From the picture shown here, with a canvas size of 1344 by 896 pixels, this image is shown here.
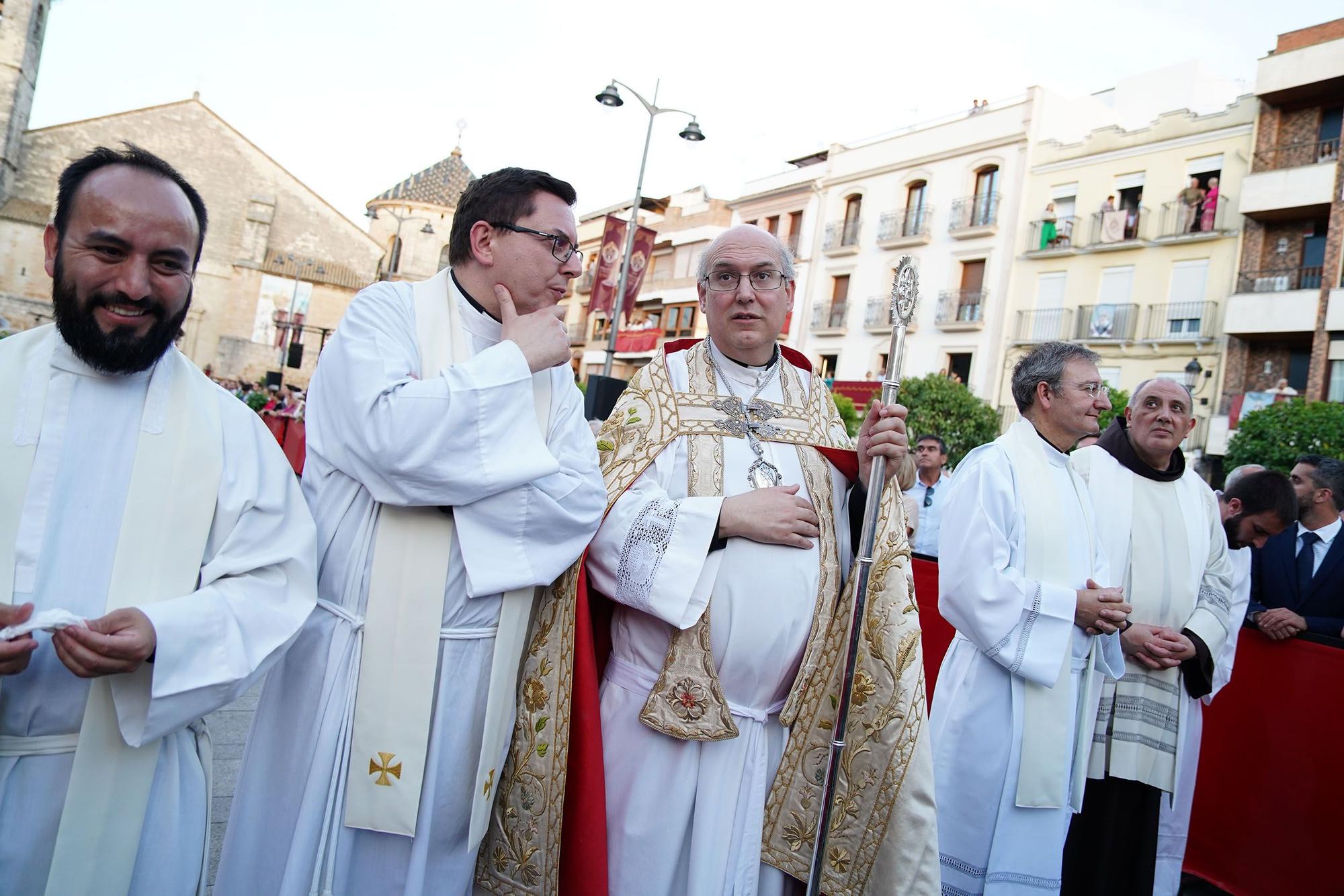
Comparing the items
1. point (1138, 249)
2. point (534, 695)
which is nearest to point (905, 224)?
point (1138, 249)

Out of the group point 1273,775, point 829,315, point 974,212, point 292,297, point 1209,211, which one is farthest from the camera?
point 292,297

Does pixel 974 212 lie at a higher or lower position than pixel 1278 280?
higher

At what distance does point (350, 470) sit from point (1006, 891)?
265cm

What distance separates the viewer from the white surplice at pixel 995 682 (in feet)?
10.9

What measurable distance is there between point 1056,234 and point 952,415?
5.64 m

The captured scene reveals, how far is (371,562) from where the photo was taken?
2.19 metres

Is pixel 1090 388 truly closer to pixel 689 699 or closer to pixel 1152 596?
pixel 1152 596

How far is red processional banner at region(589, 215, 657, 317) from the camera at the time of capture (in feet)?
58.2

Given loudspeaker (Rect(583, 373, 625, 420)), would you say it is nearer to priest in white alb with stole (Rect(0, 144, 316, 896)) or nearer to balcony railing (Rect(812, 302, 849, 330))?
priest in white alb with stole (Rect(0, 144, 316, 896))

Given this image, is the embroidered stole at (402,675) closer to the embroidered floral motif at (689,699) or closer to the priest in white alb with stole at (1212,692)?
the embroidered floral motif at (689,699)

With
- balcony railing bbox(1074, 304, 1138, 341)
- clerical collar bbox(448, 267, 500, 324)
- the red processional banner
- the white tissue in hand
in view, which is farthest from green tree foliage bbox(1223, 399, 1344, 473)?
the white tissue in hand

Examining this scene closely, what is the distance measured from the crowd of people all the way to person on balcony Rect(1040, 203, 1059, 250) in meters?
23.2

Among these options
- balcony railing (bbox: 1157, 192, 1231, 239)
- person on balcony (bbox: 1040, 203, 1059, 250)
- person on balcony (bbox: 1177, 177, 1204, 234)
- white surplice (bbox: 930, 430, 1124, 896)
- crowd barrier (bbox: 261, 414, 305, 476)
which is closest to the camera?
white surplice (bbox: 930, 430, 1124, 896)

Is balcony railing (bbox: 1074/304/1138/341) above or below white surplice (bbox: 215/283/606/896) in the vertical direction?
above
